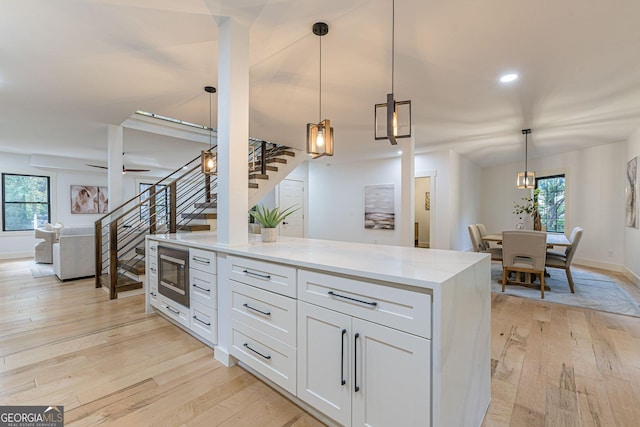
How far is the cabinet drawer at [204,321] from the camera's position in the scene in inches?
92.0

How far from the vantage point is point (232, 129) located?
2334mm

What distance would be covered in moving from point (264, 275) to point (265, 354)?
0.51 m

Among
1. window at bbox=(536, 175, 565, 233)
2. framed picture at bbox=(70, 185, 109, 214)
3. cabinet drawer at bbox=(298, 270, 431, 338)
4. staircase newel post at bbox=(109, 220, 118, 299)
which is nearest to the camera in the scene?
cabinet drawer at bbox=(298, 270, 431, 338)

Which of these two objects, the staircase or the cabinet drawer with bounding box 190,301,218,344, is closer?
the cabinet drawer with bounding box 190,301,218,344

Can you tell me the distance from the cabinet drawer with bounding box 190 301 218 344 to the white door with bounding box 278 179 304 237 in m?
5.71

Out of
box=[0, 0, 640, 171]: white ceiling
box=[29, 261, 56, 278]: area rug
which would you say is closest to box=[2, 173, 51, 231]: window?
box=[29, 261, 56, 278]: area rug

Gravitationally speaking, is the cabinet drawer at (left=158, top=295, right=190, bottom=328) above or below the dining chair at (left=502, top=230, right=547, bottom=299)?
below

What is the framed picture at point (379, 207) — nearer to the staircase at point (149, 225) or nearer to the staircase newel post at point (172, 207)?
the staircase at point (149, 225)

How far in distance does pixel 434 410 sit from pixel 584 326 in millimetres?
2813

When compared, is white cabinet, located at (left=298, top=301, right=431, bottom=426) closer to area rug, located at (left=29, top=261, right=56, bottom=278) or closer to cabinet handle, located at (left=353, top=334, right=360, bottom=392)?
cabinet handle, located at (left=353, top=334, right=360, bottom=392)

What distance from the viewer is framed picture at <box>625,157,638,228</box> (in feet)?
15.1

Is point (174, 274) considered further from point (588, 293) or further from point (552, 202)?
point (552, 202)

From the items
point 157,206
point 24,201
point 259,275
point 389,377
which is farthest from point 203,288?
point 24,201

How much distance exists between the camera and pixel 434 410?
45.5 inches
